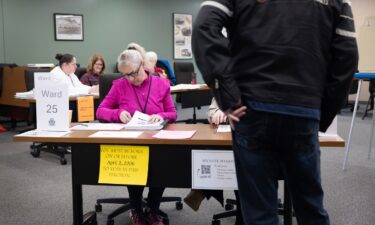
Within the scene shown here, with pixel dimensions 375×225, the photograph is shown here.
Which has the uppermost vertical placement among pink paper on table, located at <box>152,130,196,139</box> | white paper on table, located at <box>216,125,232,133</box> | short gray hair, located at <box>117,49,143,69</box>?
short gray hair, located at <box>117,49,143,69</box>

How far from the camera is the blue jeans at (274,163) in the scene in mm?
1237

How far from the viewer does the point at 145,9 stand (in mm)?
8133

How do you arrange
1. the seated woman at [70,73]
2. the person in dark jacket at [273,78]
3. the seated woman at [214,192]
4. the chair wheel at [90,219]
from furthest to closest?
the seated woman at [70,73] < the chair wheel at [90,219] < the seated woman at [214,192] < the person in dark jacket at [273,78]

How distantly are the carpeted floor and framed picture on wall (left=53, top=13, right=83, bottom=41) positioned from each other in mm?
2901

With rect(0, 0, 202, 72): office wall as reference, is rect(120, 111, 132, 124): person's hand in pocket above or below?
below

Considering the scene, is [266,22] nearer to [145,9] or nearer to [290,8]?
[290,8]

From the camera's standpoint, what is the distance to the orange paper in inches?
113

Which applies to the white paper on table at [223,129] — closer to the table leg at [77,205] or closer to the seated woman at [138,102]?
the seated woman at [138,102]

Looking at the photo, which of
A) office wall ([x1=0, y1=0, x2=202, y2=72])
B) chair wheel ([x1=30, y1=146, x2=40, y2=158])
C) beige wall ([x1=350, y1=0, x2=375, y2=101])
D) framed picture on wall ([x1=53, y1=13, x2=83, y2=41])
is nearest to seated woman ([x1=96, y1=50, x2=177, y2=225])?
chair wheel ([x1=30, y1=146, x2=40, y2=158])

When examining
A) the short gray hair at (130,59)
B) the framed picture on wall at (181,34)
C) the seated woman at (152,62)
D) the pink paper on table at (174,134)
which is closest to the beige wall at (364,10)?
the framed picture on wall at (181,34)

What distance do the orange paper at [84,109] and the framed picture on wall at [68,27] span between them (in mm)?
4466

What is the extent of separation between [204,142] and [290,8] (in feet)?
2.97

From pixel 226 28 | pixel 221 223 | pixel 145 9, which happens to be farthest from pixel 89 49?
pixel 226 28

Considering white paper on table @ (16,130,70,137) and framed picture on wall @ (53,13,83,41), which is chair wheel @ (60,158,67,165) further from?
framed picture on wall @ (53,13,83,41)
